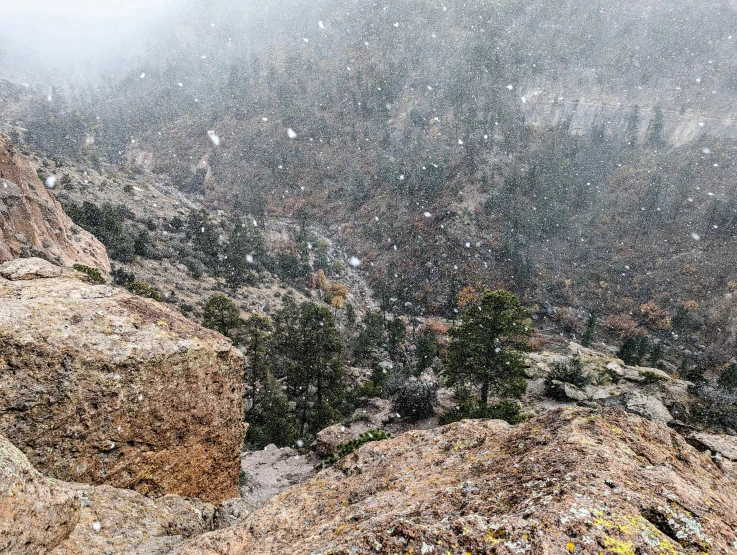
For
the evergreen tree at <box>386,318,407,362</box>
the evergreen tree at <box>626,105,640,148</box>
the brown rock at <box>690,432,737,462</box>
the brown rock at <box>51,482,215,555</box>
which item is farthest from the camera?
the evergreen tree at <box>626,105,640,148</box>

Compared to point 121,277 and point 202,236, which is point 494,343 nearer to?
point 121,277

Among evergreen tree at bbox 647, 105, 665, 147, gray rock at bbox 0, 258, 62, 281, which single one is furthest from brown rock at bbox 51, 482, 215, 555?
evergreen tree at bbox 647, 105, 665, 147

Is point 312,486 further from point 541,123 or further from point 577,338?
point 541,123

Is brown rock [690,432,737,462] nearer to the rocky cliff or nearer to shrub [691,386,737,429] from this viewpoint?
the rocky cliff

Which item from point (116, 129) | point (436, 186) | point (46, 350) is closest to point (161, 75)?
point (116, 129)

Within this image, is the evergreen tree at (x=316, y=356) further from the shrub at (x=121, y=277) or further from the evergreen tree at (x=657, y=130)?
the evergreen tree at (x=657, y=130)

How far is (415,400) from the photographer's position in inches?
1046

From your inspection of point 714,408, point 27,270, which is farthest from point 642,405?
point 27,270

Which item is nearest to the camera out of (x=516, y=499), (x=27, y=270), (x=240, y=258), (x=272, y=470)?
(x=516, y=499)

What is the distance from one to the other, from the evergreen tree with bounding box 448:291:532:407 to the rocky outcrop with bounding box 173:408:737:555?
15973mm

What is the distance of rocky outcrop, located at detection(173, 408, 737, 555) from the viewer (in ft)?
12.3

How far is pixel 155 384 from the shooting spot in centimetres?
977

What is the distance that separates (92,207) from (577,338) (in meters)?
73.8

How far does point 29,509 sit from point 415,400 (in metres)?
23.1
